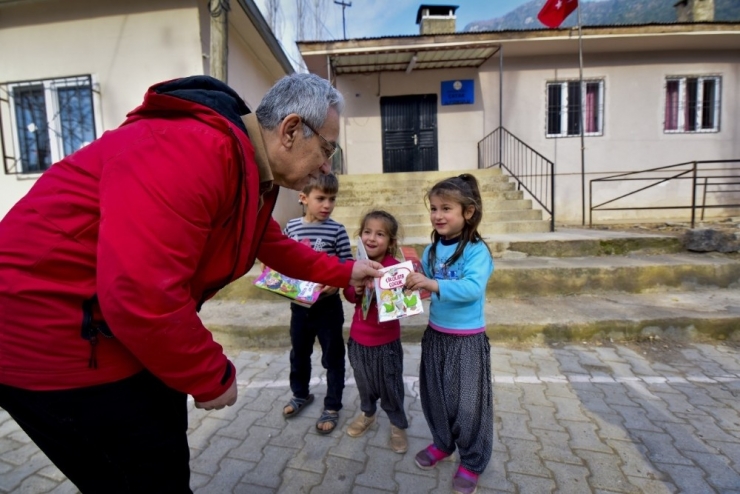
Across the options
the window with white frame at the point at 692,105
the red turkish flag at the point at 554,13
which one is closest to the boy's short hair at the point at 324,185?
the red turkish flag at the point at 554,13

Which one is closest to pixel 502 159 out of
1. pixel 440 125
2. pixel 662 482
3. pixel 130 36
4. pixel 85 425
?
pixel 440 125

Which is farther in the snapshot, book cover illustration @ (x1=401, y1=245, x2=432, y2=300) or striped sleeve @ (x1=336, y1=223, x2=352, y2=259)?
striped sleeve @ (x1=336, y1=223, x2=352, y2=259)

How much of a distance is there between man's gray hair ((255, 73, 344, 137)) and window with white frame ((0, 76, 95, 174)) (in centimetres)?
579

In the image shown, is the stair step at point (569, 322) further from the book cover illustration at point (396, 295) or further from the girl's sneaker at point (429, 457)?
the book cover illustration at point (396, 295)

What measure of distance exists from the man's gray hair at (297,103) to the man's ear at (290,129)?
20 millimetres

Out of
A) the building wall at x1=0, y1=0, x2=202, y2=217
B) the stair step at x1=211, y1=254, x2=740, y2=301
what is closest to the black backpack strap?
the stair step at x1=211, y1=254, x2=740, y2=301

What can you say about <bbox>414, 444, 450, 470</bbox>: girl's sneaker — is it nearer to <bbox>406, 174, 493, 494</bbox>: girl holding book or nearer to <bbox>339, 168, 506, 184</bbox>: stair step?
<bbox>406, 174, 493, 494</bbox>: girl holding book

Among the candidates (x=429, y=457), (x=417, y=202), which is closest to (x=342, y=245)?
(x=429, y=457)

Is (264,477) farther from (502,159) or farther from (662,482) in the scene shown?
(502,159)

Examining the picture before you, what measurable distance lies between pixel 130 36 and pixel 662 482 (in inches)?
284

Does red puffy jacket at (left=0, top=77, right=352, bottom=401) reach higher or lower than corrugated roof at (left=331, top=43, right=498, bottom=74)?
lower

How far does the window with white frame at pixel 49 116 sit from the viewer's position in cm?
559

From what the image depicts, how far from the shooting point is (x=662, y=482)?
197 centimetres

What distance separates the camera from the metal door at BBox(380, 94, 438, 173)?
1006 centimetres
